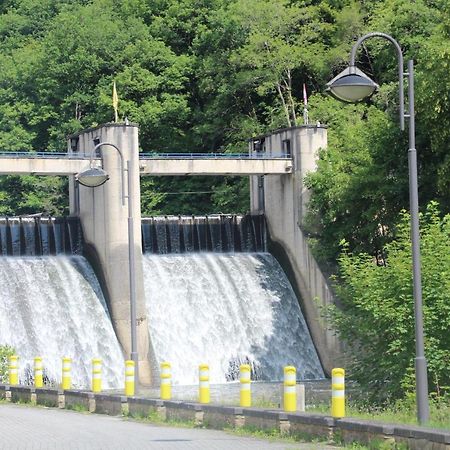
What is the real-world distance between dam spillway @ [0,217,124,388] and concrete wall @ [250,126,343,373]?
27.6 feet

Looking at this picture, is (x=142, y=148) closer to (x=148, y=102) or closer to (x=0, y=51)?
(x=148, y=102)

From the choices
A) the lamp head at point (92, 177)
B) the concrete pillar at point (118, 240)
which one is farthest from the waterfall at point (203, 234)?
the lamp head at point (92, 177)

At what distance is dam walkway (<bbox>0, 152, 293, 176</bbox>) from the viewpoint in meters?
44.8

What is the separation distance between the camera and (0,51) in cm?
8619

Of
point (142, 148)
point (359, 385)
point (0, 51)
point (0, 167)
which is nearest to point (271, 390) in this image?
point (359, 385)

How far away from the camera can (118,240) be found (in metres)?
45.0

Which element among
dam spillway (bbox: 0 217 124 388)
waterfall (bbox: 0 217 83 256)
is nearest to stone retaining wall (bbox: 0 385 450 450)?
dam spillway (bbox: 0 217 124 388)

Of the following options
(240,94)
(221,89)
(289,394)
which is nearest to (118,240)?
(221,89)

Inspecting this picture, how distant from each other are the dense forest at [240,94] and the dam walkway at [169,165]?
6.54ft

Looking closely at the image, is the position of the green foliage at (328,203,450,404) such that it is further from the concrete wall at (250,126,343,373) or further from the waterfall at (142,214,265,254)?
the waterfall at (142,214,265,254)

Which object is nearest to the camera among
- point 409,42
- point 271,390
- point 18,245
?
point 271,390

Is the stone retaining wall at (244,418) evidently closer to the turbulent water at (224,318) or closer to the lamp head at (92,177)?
the lamp head at (92,177)

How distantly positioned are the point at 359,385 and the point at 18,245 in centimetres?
1730

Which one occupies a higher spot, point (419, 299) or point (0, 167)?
point (0, 167)
